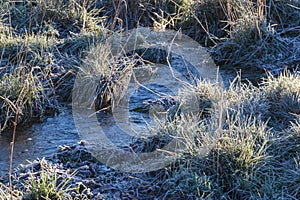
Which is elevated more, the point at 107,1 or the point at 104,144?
the point at 107,1

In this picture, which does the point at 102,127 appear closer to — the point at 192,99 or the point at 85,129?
the point at 85,129

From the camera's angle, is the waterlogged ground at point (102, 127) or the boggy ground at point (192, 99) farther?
the waterlogged ground at point (102, 127)

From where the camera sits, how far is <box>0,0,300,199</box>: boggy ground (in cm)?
413

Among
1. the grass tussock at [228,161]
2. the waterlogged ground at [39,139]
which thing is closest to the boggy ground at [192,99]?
the grass tussock at [228,161]

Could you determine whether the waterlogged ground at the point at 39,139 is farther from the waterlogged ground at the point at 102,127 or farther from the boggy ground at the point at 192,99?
the boggy ground at the point at 192,99

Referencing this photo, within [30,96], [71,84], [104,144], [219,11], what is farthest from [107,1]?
[104,144]

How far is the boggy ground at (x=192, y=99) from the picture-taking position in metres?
4.13

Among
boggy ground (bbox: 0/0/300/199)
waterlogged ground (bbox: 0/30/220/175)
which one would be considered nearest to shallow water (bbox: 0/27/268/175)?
waterlogged ground (bbox: 0/30/220/175)

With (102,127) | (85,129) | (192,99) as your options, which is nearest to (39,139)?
(85,129)

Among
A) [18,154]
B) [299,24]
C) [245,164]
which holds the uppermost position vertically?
[299,24]

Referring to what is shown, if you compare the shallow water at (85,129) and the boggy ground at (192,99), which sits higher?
the boggy ground at (192,99)

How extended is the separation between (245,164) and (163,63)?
3.33 metres

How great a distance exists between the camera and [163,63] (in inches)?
288

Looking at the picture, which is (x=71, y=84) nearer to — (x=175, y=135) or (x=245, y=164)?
(x=175, y=135)
